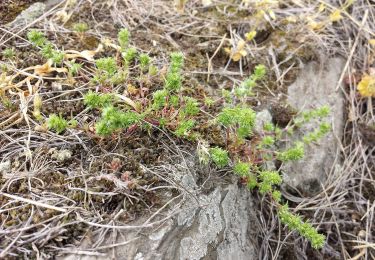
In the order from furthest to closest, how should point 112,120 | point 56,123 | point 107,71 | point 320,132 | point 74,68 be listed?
point 320,132 → point 74,68 → point 107,71 → point 56,123 → point 112,120

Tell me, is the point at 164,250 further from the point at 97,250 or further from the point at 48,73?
the point at 48,73

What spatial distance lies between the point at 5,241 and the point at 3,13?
1987 mm

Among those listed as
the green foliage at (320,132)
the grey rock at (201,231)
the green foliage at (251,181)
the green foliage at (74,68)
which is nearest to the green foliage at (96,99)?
the green foliage at (74,68)

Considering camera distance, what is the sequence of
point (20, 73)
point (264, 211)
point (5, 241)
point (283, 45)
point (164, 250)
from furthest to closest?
point (283, 45) → point (264, 211) → point (20, 73) → point (164, 250) → point (5, 241)

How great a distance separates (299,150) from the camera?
2.74 metres

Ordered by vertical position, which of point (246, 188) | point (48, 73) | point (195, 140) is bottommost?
point (246, 188)

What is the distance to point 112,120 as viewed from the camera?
7.25 feet

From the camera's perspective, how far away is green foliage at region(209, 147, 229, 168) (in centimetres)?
247

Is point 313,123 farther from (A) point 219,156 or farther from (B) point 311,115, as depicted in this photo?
(A) point 219,156

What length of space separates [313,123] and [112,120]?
1.94m

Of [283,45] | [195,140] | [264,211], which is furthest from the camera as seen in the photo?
[283,45]

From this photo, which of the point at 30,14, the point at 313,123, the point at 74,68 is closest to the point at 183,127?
the point at 74,68

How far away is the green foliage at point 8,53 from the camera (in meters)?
2.89

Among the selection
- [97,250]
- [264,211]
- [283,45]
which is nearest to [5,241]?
[97,250]
